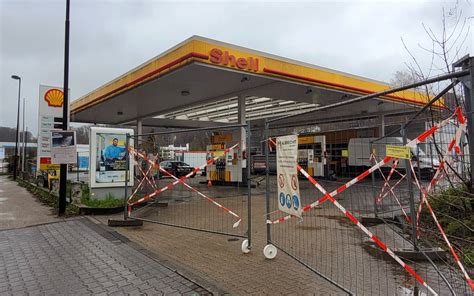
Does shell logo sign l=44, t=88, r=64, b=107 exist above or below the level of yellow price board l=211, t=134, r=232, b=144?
above

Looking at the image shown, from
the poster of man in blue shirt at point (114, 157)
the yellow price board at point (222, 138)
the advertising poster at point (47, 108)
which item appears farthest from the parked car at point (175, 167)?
the advertising poster at point (47, 108)

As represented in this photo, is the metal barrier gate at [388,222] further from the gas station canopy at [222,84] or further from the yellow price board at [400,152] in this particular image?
the gas station canopy at [222,84]

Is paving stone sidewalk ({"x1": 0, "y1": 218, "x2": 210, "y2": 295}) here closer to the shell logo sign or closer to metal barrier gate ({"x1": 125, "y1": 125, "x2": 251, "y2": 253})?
metal barrier gate ({"x1": 125, "y1": 125, "x2": 251, "y2": 253})

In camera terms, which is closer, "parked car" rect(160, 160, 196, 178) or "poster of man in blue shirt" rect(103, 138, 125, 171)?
"parked car" rect(160, 160, 196, 178)

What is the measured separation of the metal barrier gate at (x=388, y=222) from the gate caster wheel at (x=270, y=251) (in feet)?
0.05

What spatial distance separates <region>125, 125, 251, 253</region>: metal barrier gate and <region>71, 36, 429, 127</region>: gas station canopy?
→ 2972 mm

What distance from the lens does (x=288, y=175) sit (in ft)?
15.4

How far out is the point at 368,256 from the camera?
5.43 meters

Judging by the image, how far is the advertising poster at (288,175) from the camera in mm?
4512

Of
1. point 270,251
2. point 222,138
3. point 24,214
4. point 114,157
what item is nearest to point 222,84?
point 222,138

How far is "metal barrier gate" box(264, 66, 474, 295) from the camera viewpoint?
13.1 ft

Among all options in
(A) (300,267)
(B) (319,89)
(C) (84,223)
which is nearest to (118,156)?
(C) (84,223)

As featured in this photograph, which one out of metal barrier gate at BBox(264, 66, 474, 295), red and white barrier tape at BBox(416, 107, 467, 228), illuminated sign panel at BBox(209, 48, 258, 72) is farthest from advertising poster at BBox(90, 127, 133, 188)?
red and white barrier tape at BBox(416, 107, 467, 228)

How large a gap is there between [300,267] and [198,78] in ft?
33.5
